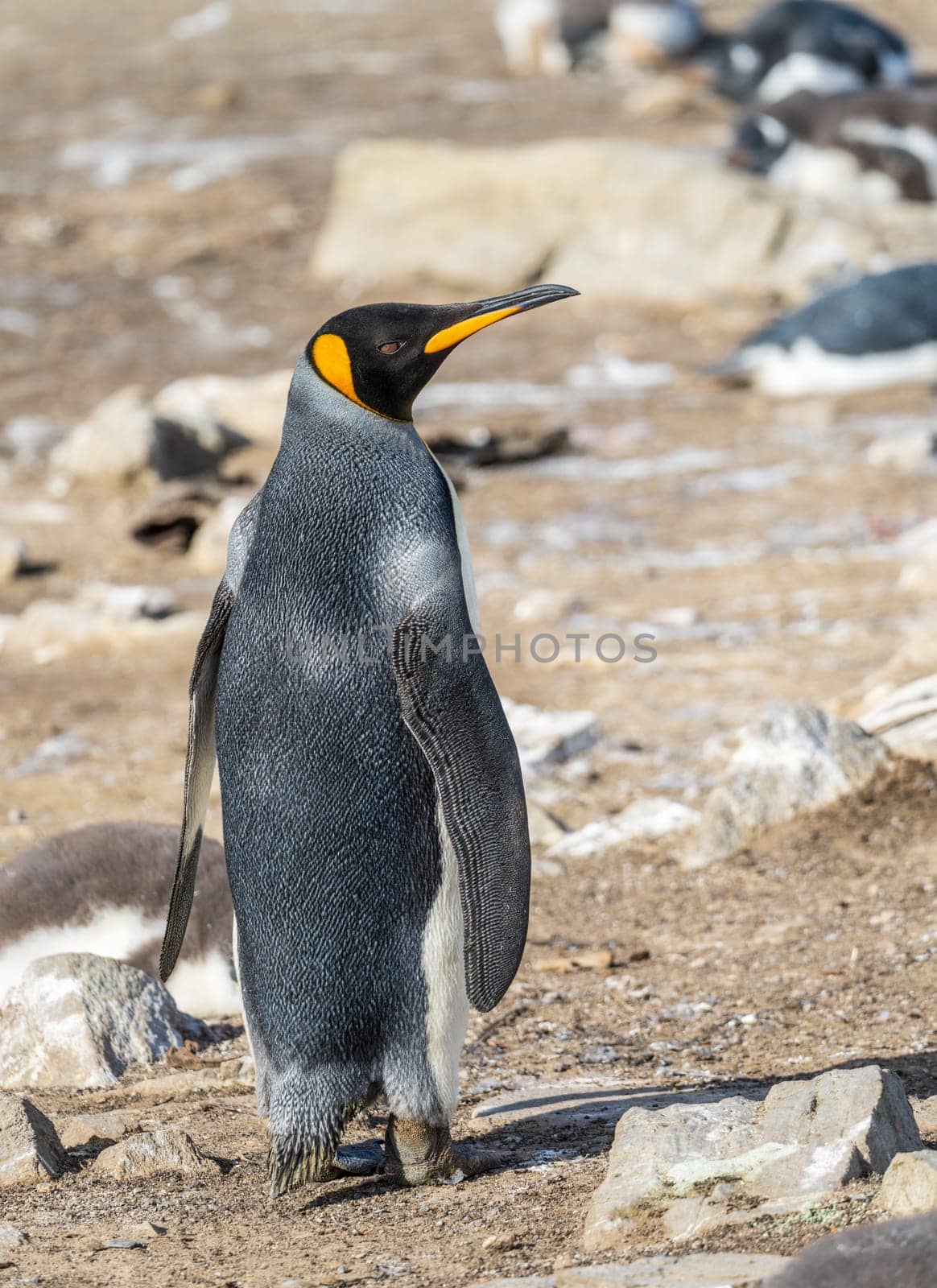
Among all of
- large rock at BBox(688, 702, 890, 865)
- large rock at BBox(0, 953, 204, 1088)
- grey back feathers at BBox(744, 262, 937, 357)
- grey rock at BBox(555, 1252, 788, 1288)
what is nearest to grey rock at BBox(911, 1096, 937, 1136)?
grey rock at BBox(555, 1252, 788, 1288)

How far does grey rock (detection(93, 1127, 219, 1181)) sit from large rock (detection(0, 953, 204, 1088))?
0.68m

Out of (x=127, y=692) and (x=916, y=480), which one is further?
(x=916, y=480)

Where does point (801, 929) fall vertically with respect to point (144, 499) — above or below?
above

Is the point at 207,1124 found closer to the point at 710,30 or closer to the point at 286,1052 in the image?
the point at 286,1052

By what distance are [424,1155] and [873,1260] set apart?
1.35 m

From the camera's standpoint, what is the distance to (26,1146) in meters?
3.28

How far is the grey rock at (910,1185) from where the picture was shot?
238cm

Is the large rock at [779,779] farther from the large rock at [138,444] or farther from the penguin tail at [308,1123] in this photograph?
the large rock at [138,444]

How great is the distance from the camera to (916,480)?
9.54m

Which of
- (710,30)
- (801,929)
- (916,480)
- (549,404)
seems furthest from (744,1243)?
(710,30)

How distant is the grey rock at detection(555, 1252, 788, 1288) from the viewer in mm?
2270

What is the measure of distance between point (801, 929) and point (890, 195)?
12.9 metres

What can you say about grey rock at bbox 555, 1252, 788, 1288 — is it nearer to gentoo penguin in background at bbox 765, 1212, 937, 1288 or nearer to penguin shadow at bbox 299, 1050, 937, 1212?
gentoo penguin in background at bbox 765, 1212, 937, 1288

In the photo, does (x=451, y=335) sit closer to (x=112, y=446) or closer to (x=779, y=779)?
(x=779, y=779)
